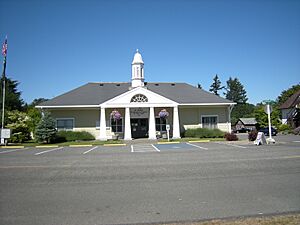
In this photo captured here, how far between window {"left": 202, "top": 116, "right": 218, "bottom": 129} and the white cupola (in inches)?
359

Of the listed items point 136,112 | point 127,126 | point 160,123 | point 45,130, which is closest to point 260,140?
point 160,123

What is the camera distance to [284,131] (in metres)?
39.3

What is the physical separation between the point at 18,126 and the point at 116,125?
10334mm

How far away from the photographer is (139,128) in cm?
2858

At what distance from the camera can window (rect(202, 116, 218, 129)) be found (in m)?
28.9

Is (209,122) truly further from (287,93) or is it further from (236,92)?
(236,92)

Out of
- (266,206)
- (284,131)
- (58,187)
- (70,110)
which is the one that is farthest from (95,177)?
(284,131)

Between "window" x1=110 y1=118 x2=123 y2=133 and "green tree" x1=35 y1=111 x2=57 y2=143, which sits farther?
"window" x1=110 y1=118 x2=123 y2=133

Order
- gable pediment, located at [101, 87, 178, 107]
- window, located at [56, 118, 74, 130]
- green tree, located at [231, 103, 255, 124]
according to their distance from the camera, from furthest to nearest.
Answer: green tree, located at [231, 103, 255, 124]
window, located at [56, 118, 74, 130]
gable pediment, located at [101, 87, 178, 107]

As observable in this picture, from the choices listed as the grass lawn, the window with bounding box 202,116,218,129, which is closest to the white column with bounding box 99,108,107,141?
the window with bounding box 202,116,218,129

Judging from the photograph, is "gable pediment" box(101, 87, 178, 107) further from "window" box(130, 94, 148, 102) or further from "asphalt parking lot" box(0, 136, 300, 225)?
"asphalt parking lot" box(0, 136, 300, 225)

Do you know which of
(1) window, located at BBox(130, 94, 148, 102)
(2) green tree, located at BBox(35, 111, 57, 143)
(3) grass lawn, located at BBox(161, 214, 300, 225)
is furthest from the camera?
(1) window, located at BBox(130, 94, 148, 102)

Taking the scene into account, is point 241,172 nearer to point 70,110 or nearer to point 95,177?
point 95,177

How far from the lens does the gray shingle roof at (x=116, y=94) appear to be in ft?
91.0
